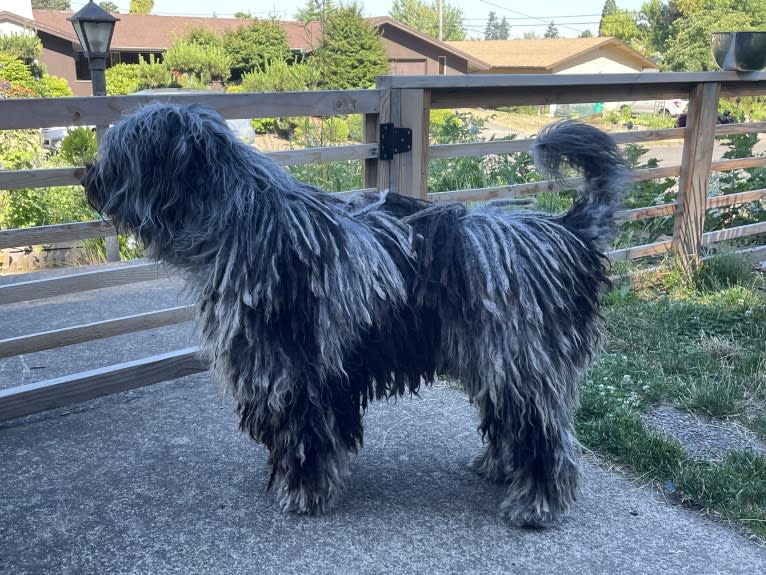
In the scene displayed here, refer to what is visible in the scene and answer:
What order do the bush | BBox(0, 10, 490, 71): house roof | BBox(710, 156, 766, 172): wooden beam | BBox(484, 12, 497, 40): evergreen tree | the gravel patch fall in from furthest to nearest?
BBox(484, 12, 497, 40): evergreen tree, BBox(0, 10, 490, 71): house roof, the bush, BBox(710, 156, 766, 172): wooden beam, the gravel patch

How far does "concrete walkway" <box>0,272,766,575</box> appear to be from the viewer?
3.02 metres

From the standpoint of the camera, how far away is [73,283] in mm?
4250

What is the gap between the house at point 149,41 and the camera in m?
35.0

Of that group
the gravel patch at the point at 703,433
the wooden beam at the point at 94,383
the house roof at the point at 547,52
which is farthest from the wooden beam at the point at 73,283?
the house roof at the point at 547,52

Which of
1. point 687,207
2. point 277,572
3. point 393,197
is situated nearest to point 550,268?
point 393,197

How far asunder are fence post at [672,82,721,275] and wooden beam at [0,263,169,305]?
4.51m

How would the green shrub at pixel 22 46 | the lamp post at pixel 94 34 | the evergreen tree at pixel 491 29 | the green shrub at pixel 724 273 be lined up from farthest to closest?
the evergreen tree at pixel 491 29, the green shrub at pixel 22 46, the lamp post at pixel 94 34, the green shrub at pixel 724 273

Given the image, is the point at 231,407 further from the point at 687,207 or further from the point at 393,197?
the point at 687,207

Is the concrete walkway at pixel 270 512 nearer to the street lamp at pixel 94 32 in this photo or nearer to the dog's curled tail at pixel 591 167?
the dog's curled tail at pixel 591 167

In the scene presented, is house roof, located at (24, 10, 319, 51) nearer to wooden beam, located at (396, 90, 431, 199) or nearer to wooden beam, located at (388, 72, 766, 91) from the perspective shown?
wooden beam, located at (388, 72, 766, 91)

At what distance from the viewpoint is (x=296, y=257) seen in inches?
117

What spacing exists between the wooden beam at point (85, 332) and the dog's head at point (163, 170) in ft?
3.50

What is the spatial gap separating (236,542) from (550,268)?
1.68 meters

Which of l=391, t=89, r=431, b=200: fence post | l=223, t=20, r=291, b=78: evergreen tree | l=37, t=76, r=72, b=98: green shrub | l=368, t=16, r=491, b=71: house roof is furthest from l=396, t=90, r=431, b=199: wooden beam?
l=368, t=16, r=491, b=71: house roof
